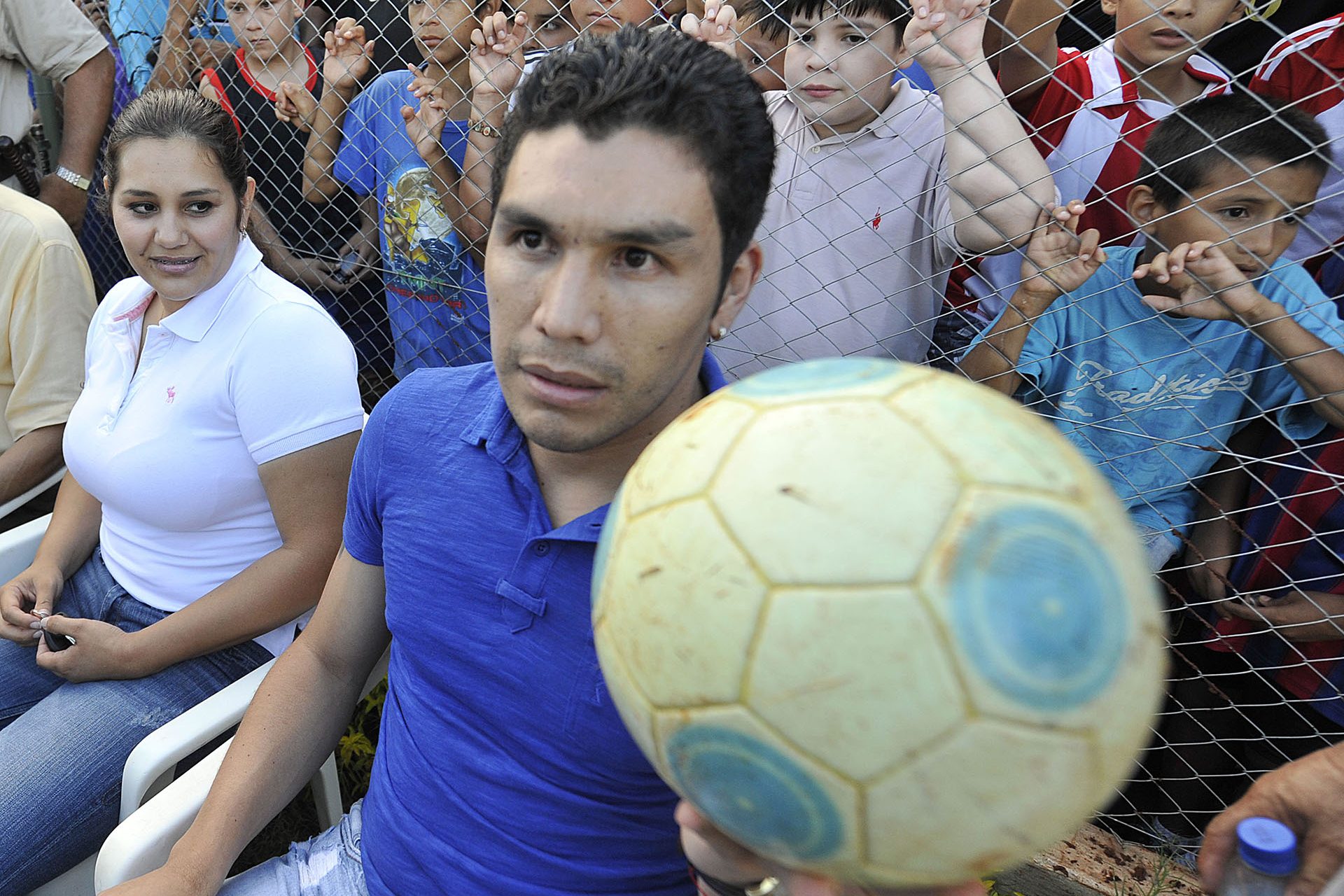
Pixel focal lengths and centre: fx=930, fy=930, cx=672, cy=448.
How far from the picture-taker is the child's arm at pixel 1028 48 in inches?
87.9

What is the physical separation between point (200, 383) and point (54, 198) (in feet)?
9.46

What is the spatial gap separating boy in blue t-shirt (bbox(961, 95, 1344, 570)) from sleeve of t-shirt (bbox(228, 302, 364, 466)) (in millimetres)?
1512

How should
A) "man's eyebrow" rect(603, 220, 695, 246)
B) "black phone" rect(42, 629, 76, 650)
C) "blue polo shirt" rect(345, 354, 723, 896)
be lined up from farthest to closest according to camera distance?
1. "black phone" rect(42, 629, 76, 650)
2. "blue polo shirt" rect(345, 354, 723, 896)
3. "man's eyebrow" rect(603, 220, 695, 246)

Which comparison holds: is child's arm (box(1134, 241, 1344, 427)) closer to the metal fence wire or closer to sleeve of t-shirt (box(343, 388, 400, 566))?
the metal fence wire

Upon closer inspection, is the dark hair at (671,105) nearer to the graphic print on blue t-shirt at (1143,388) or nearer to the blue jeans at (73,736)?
the graphic print on blue t-shirt at (1143,388)

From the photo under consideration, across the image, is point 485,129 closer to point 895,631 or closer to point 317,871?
point 317,871

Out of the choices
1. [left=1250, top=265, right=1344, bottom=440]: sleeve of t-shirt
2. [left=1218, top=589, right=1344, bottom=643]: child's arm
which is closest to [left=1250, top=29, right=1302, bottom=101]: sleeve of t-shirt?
[left=1250, top=265, right=1344, bottom=440]: sleeve of t-shirt

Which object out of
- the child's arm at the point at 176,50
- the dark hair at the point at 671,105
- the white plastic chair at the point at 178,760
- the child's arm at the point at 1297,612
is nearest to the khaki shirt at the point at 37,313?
the child's arm at the point at 176,50

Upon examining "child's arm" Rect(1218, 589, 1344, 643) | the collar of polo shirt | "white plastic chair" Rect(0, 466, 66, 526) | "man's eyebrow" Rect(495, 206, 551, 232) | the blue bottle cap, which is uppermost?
"man's eyebrow" Rect(495, 206, 551, 232)

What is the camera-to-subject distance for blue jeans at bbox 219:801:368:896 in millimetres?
1734

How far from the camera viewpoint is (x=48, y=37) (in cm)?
423

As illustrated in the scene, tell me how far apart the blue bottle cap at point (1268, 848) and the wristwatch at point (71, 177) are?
16.3 feet

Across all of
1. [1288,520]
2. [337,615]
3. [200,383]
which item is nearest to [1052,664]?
[337,615]

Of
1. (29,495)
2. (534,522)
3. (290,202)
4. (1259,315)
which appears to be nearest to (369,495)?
(534,522)
